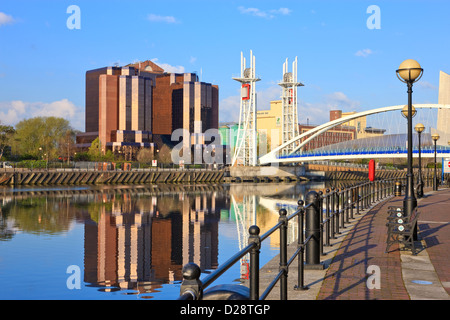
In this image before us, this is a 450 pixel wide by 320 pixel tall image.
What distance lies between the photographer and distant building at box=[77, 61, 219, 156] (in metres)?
153

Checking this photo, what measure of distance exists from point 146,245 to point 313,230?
1401 centimetres

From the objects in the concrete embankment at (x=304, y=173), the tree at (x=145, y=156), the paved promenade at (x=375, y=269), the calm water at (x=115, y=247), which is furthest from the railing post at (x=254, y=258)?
the tree at (x=145, y=156)

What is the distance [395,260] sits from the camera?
10547mm

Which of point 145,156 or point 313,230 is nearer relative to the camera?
point 313,230

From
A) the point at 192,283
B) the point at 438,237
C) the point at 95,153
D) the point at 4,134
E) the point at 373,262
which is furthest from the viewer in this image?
the point at 95,153

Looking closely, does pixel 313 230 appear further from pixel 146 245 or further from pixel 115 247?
pixel 115 247

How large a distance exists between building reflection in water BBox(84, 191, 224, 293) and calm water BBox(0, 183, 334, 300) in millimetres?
29

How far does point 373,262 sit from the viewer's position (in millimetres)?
10266

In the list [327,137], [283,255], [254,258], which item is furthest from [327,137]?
[254,258]

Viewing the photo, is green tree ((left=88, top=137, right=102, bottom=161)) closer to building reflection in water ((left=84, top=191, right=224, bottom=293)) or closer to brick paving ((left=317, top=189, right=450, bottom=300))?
Answer: building reflection in water ((left=84, top=191, right=224, bottom=293))
